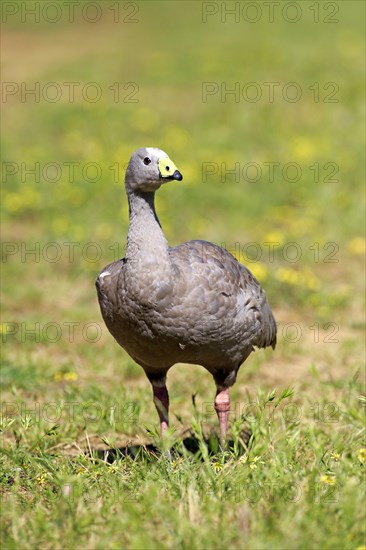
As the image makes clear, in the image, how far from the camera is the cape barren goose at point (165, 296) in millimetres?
4695

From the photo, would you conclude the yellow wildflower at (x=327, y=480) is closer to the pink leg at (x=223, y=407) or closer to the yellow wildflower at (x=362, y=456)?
the yellow wildflower at (x=362, y=456)

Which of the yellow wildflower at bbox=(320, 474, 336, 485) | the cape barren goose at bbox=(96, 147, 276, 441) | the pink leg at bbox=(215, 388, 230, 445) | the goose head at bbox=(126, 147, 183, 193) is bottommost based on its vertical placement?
the pink leg at bbox=(215, 388, 230, 445)

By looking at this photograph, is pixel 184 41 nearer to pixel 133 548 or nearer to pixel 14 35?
pixel 14 35

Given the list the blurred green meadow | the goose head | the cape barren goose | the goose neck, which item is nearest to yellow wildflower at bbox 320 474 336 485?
the blurred green meadow

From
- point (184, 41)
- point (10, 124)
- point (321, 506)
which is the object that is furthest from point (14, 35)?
point (321, 506)

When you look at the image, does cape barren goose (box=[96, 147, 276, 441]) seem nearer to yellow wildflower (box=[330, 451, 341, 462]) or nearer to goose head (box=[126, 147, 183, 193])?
goose head (box=[126, 147, 183, 193])

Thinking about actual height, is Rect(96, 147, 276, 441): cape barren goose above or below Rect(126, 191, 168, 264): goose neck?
below

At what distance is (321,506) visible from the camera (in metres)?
3.80

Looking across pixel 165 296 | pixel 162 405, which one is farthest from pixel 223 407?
pixel 165 296

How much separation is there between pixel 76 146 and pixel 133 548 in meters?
10.0

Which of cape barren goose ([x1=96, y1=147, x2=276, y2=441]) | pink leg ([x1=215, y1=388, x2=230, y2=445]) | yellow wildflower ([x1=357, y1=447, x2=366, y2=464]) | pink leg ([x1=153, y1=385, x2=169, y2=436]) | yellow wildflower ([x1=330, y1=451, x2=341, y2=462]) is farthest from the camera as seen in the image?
pink leg ([x1=215, y1=388, x2=230, y2=445])

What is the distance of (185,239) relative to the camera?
9.85 meters

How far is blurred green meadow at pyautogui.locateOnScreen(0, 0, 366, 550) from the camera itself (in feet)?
13.0

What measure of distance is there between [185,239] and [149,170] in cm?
507
